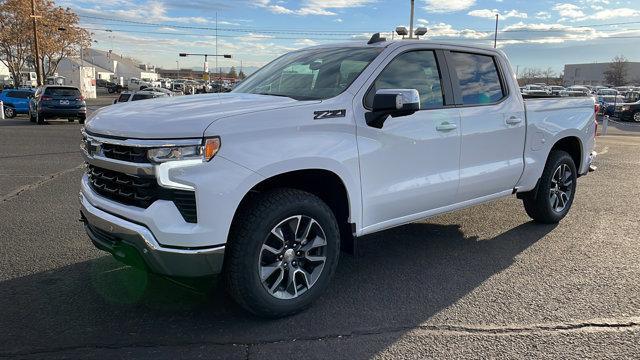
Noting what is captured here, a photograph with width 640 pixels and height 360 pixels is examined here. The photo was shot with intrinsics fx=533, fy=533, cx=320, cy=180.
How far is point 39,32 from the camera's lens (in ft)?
175

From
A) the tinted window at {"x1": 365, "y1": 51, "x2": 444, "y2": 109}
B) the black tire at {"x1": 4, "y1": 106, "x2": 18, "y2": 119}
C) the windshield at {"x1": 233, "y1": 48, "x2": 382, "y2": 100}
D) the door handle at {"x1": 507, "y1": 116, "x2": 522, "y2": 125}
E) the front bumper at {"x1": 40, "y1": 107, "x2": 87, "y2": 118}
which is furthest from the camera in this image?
the black tire at {"x1": 4, "y1": 106, "x2": 18, "y2": 119}

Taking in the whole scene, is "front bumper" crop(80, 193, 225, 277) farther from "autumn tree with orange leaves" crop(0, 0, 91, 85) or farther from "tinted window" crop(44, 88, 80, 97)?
"autumn tree with orange leaves" crop(0, 0, 91, 85)

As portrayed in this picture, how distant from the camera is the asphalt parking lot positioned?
11.0ft

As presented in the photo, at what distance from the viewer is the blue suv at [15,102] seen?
26.4 meters

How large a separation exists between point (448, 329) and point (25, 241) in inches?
164

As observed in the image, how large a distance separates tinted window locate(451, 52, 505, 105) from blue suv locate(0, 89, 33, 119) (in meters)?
26.8

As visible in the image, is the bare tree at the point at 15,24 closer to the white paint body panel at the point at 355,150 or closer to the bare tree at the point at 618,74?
the white paint body panel at the point at 355,150

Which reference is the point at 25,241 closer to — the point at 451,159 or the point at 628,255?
the point at 451,159

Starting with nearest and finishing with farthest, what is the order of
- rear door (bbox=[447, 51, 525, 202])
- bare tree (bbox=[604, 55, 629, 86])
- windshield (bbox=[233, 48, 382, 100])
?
1. windshield (bbox=[233, 48, 382, 100])
2. rear door (bbox=[447, 51, 525, 202])
3. bare tree (bbox=[604, 55, 629, 86])

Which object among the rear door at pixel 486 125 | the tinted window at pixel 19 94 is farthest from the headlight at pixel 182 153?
the tinted window at pixel 19 94

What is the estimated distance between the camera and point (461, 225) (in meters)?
6.17

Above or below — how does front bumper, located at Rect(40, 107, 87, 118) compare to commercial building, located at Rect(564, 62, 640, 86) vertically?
below

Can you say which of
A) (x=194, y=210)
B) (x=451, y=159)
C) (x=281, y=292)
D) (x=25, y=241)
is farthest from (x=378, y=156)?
(x=25, y=241)

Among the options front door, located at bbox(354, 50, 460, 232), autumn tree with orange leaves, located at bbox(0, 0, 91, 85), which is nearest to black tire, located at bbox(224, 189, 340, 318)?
front door, located at bbox(354, 50, 460, 232)
